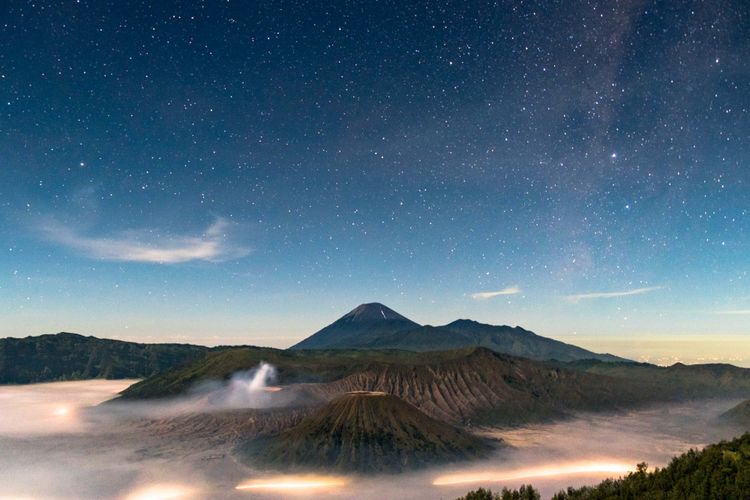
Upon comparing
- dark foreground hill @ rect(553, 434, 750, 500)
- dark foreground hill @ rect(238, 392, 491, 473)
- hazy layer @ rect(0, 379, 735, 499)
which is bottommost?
hazy layer @ rect(0, 379, 735, 499)

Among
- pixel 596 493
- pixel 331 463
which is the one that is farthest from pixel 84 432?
pixel 596 493

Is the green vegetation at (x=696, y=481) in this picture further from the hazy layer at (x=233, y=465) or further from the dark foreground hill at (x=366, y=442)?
the dark foreground hill at (x=366, y=442)

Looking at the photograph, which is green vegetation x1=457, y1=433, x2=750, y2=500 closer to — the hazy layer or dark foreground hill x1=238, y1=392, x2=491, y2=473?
the hazy layer

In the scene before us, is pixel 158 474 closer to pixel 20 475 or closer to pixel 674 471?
pixel 20 475

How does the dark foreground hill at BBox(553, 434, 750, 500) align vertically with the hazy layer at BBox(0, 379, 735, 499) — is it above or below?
above

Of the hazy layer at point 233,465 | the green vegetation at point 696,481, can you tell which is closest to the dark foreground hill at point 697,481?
the green vegetation at point 696,481

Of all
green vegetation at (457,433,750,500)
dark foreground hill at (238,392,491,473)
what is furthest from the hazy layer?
green vegetation at (457,433,750,500)
